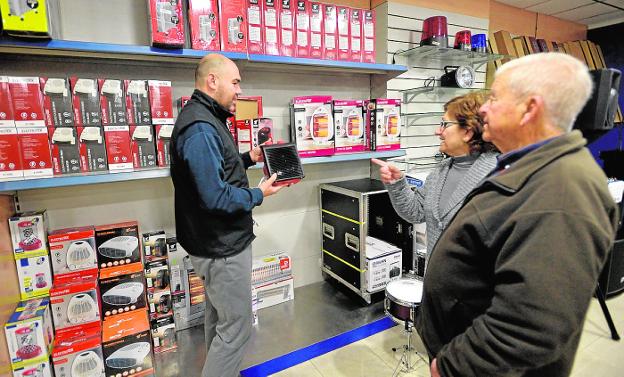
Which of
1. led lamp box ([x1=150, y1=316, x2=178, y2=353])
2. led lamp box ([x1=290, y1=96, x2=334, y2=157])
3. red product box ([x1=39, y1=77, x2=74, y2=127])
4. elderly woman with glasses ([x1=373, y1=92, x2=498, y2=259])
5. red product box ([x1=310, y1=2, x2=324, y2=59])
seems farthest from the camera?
led lamp box ([x1=290, y1=96, x2=334, y2=157])

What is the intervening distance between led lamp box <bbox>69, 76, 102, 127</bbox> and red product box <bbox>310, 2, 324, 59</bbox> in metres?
1.32

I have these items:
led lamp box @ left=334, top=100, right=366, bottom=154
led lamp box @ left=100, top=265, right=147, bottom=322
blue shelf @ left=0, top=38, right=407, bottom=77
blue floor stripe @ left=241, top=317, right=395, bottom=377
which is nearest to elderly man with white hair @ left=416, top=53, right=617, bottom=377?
blue floor stripe @ left=241, top=317, right=395, bottom=377

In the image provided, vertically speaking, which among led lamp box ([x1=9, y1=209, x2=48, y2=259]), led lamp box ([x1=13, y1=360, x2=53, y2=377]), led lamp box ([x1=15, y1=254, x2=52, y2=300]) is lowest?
led lamp box ([x1=13, y1=360, x2=53, y2=377])

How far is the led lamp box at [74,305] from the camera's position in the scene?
1727 millimetres

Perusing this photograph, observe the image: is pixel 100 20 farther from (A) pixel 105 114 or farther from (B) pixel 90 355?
(B) pixel 90 355

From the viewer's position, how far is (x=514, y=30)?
378 cm

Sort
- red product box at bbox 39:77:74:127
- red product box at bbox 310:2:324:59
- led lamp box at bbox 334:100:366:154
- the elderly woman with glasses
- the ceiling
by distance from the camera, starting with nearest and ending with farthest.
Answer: the elderly woman with glasses < red product box at bbox 39:77:74:127 < red product box at bbox 310:2:324:59 < led lamp box at bbox 334:100:366:154 < the ceiling

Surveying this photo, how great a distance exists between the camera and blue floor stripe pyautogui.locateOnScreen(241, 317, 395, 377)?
197 cm

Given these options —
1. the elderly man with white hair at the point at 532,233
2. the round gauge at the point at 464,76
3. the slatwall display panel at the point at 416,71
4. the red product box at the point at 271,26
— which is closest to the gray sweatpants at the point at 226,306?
the elderly man with white hair at the point at 532,233

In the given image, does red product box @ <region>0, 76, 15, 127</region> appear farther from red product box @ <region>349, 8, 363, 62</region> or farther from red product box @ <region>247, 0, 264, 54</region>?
red product box @ <region>349, 8, 363, 62</region>

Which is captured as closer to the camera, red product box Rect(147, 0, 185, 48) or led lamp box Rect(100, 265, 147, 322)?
red product box Rect(147, 0, 185, 48)

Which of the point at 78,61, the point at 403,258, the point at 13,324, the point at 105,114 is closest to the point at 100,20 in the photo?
the point at 78,61

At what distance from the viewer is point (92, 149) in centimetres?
175

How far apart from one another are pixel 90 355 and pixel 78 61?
5.42ft
